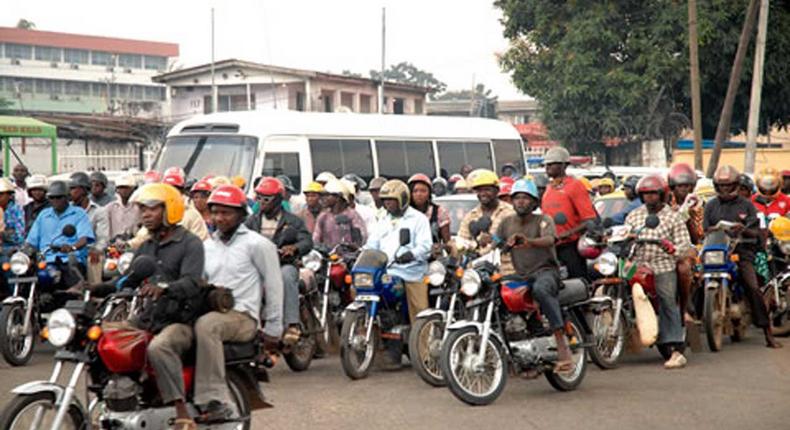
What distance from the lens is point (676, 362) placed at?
35.2ft

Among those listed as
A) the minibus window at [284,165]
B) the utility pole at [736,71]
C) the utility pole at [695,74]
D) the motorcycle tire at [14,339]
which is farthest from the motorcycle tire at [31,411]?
the utility pole at [736,71]

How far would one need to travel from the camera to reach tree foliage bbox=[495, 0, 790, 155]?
3431cm

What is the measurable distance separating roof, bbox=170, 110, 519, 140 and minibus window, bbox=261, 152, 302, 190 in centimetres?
33

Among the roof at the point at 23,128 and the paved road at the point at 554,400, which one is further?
the roof at the point at 23,128

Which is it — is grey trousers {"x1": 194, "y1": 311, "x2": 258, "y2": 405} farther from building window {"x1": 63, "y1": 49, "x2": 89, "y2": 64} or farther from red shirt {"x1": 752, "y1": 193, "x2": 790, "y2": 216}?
building window {"x1": 63, "y1": 49, "x2": 89, "y2": 64}

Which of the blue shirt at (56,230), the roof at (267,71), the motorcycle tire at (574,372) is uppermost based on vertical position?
the roof at (267,71)

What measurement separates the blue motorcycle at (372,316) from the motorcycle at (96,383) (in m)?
3.46

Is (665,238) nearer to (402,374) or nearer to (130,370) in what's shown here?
(402,374)

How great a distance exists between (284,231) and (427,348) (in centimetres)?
156

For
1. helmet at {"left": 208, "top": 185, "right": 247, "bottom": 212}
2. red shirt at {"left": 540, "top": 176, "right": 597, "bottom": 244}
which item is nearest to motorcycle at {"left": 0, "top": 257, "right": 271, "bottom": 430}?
helmet at {"left": 208, "top": 185, "right": 247, "bottom": 212}

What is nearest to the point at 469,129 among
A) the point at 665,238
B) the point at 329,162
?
the point at 329,162

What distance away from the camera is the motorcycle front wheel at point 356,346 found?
9922 millimetres

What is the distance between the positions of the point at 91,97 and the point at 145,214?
69680 mm

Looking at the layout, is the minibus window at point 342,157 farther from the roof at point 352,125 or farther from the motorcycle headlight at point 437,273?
the motorcycle headlight at point 437,273
